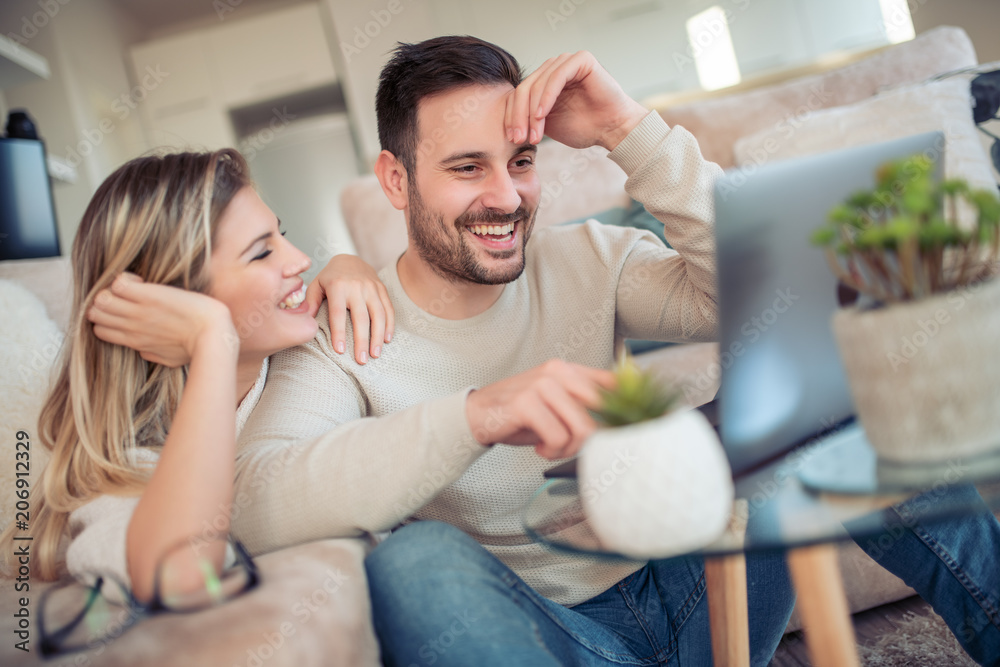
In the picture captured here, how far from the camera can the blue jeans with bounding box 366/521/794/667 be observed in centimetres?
59

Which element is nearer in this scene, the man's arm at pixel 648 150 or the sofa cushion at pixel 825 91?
the man's arm at pixel 648 150

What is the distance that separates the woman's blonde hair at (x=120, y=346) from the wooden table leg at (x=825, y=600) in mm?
709

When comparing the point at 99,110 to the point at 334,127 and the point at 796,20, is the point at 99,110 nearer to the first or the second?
the point at 334,127

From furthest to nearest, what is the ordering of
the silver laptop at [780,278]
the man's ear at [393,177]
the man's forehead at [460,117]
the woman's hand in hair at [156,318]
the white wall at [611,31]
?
the white wall at [611,31] < the man's ear at [393,177] < the man's forehead at [460,117] < the woman's hand in hair at [156,318] < the silver laptop at [780,278]

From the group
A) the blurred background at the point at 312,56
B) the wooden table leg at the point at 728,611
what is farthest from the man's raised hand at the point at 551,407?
the blurred background at the point at 312,56

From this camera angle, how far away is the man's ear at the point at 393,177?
128 centimetres

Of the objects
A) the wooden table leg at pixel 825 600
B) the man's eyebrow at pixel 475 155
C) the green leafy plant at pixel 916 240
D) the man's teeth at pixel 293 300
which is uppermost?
the man's eyebrow at pixel 475 155

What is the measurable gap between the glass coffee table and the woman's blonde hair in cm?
58

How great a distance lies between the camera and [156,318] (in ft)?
2.86

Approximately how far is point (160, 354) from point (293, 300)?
0.65ft

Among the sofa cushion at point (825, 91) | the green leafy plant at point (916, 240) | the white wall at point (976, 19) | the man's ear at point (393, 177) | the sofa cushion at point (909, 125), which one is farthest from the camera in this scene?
the white wall at point (976, 19)

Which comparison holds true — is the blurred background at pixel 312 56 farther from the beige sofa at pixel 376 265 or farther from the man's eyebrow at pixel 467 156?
the man's eyebrow at pixel 467 156

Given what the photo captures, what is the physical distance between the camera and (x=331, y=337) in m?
1.08

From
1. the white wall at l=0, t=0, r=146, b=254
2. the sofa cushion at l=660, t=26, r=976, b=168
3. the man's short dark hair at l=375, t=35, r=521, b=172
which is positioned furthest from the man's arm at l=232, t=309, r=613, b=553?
the white wall at l=0, t=0, r=146, b=254
